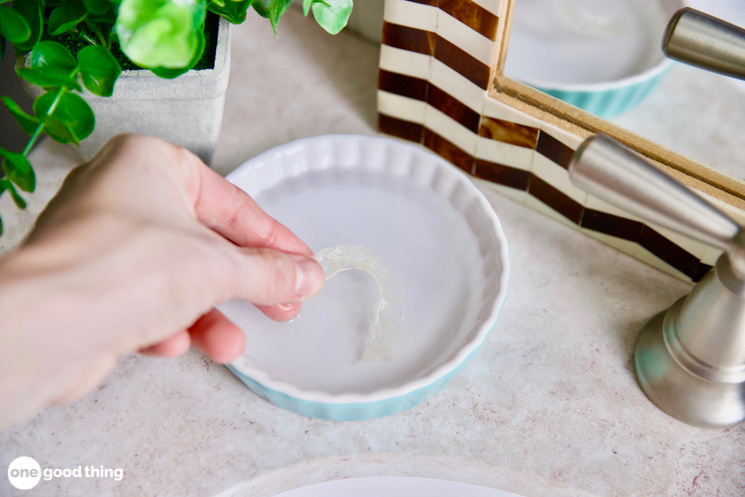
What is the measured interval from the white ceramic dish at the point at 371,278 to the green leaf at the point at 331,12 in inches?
5.2

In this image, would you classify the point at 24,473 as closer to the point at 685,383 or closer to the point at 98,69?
the point at 98,69

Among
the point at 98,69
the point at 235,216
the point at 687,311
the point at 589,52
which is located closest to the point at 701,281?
the point at 687,311

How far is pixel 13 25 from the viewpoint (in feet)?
1.32

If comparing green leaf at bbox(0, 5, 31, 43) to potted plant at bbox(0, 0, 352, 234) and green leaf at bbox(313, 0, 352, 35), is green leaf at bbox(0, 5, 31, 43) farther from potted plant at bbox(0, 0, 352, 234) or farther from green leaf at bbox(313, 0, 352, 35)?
green leaf at bbox(313, 0, 352, 35)

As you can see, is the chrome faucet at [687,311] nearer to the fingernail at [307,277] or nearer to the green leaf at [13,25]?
the fingernail at [307,277]

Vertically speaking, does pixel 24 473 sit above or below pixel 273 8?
below

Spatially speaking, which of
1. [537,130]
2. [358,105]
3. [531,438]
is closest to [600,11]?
[537,130]

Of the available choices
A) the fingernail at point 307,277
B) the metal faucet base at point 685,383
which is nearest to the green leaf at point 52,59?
the fingernail at point 307,277

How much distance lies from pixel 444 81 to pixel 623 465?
14.2 inches

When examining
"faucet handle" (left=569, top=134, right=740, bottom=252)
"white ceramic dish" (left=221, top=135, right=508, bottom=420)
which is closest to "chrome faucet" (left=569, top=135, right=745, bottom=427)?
"faucet handle" (left=569, top=134, right=740, bottom=252)

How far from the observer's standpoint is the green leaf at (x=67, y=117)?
0.42 m

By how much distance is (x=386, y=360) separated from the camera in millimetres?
501

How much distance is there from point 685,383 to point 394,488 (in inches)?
9.7

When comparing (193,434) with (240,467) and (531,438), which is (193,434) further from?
(531,438)
